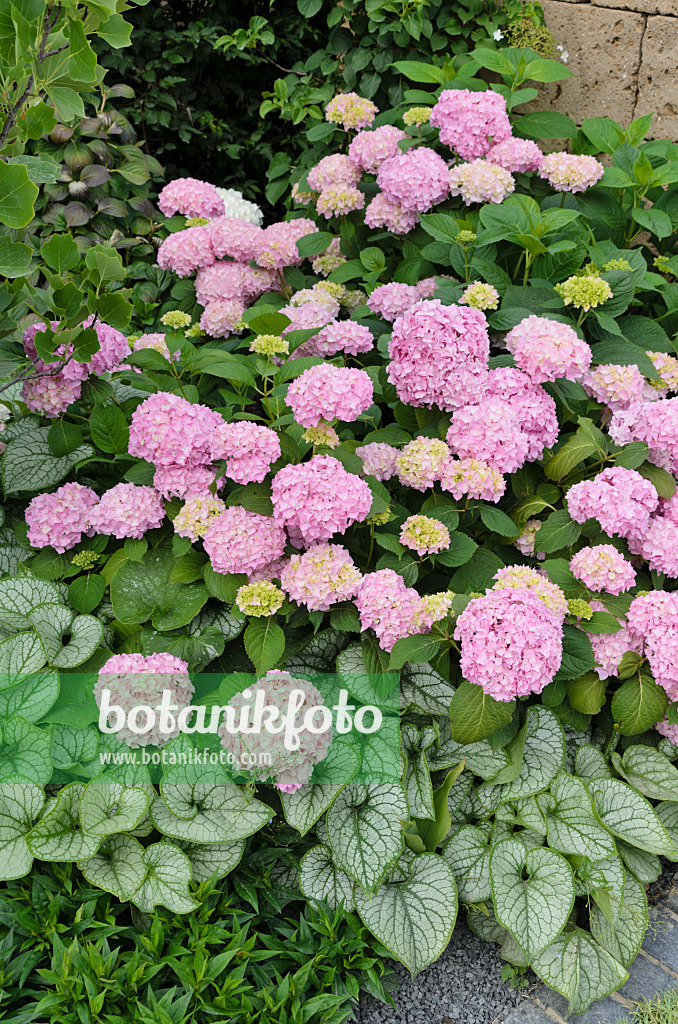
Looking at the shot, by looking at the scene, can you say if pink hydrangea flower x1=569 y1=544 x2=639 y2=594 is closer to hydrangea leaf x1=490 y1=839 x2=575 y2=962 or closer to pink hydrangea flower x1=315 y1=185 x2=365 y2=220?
hydrangea leaf x1=490 y1=839 x2=575 y2=962

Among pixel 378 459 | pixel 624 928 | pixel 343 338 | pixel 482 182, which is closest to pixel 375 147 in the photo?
pixel 482 182

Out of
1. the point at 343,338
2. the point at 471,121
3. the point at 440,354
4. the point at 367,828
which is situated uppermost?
the point at 471,121

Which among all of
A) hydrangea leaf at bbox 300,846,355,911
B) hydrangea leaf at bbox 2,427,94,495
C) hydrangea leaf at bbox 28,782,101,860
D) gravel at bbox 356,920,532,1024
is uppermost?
hydrangea leaf at bbox 2,427,94,495

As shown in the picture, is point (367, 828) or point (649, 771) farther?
point (649, 771)

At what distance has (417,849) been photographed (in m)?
1.86

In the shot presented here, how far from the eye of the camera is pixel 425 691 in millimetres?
1915

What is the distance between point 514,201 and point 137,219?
1795mm

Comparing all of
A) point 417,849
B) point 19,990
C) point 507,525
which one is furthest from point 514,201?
point 19,990

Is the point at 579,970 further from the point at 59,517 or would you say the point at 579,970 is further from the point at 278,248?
the point at 278,248

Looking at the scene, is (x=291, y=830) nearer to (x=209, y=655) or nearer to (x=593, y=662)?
(x=209, y=655)

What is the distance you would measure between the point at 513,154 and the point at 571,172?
0.20 meters

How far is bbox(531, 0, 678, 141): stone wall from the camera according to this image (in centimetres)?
320

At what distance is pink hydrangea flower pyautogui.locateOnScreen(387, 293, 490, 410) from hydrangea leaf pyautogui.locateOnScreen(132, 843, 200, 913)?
1.21m

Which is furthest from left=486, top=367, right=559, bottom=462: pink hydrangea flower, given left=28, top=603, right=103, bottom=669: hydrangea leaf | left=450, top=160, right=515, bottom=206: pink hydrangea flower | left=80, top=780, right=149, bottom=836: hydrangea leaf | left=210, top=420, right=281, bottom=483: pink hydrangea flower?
left=80, top=780, right=149, bottom=836: hydrangea leaf
